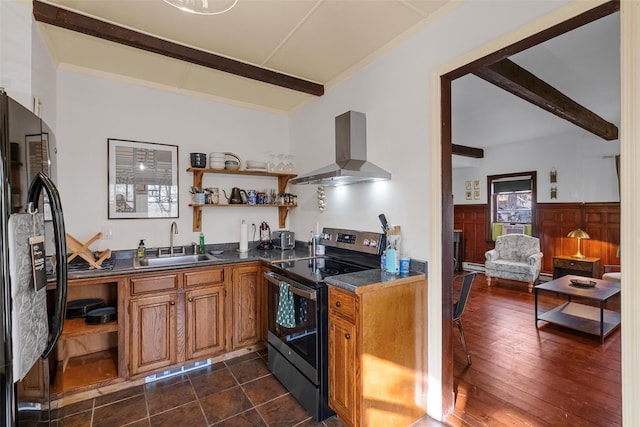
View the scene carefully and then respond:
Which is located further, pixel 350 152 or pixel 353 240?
pixel 353 240

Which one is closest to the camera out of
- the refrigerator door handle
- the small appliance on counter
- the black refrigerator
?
the black refrigerator

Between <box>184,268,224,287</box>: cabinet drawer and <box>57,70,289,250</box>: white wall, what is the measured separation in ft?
2.21

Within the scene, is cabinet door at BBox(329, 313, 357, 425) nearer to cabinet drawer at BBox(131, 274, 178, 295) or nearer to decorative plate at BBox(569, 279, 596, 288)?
cabinet drawer at BBox(131, 274, 178, 295)

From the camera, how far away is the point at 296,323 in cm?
219

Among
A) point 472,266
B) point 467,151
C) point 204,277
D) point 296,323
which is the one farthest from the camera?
point 472,266

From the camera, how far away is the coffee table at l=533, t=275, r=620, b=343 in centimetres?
308

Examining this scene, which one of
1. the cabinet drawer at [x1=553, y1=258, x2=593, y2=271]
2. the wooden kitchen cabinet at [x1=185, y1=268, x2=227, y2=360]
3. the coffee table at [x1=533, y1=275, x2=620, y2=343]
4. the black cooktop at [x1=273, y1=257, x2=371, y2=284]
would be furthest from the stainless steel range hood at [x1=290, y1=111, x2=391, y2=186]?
the cabinet drawer at [x1=553, y1=258, x2=593, y2=271]

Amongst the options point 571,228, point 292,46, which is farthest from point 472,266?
point 292,46

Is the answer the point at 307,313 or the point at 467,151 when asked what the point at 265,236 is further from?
the point at 467,151

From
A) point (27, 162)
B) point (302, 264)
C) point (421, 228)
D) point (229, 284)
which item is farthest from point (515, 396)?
point (27, 162)

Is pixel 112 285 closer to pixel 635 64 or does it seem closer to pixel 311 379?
pixel 311 379

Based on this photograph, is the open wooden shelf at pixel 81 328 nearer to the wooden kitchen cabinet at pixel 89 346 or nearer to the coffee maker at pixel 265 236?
the wooden kitchen cabinet at pixel 89 346

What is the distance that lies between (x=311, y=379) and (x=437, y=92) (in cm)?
207

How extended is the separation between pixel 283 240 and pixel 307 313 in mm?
1355
